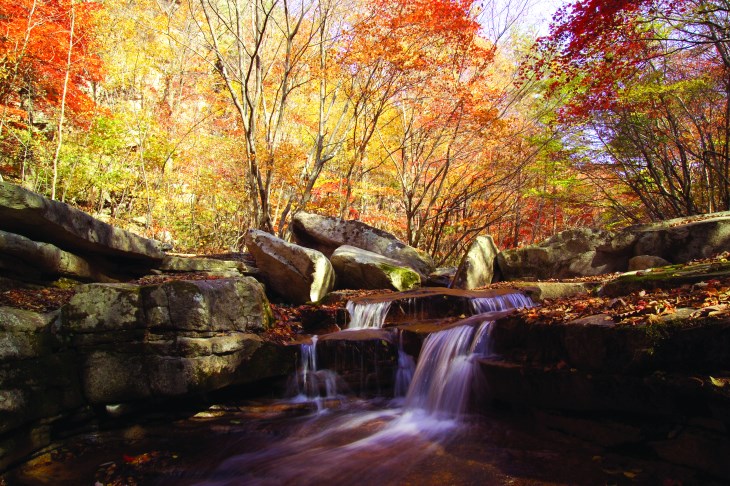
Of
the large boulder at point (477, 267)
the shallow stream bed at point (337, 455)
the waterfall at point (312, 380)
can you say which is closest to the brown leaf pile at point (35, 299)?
the shallow stream bed at point (337, 455)

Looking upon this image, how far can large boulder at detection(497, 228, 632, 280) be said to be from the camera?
10.2m

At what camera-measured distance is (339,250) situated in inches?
415

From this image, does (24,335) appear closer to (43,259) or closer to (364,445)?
(43,259)

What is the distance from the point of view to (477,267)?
1066cm

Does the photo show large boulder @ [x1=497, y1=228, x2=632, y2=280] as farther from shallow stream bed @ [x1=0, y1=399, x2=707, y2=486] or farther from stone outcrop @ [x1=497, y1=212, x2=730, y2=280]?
shallow stream bed @ [x1=0, y1=399, x2=707, y2=486]

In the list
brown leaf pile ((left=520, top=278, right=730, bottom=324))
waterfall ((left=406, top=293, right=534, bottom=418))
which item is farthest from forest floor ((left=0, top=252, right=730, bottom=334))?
waterfall ((left=406, top=293, right=534, bottom=418))

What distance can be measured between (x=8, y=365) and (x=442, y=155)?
1551cm

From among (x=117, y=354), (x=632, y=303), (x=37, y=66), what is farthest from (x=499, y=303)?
(x=37, y=66)

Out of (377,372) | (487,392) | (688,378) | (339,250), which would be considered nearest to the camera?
(688,378)

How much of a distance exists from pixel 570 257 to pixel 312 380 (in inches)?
323

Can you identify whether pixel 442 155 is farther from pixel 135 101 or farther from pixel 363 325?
pixel 135 101

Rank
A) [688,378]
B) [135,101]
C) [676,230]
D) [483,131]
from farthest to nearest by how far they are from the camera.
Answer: [135,101], [483,131], [676,230], [688,378]

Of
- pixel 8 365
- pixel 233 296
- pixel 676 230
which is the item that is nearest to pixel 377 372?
pixel 233 296

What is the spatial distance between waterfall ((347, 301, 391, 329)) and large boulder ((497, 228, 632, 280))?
530 centimetres
